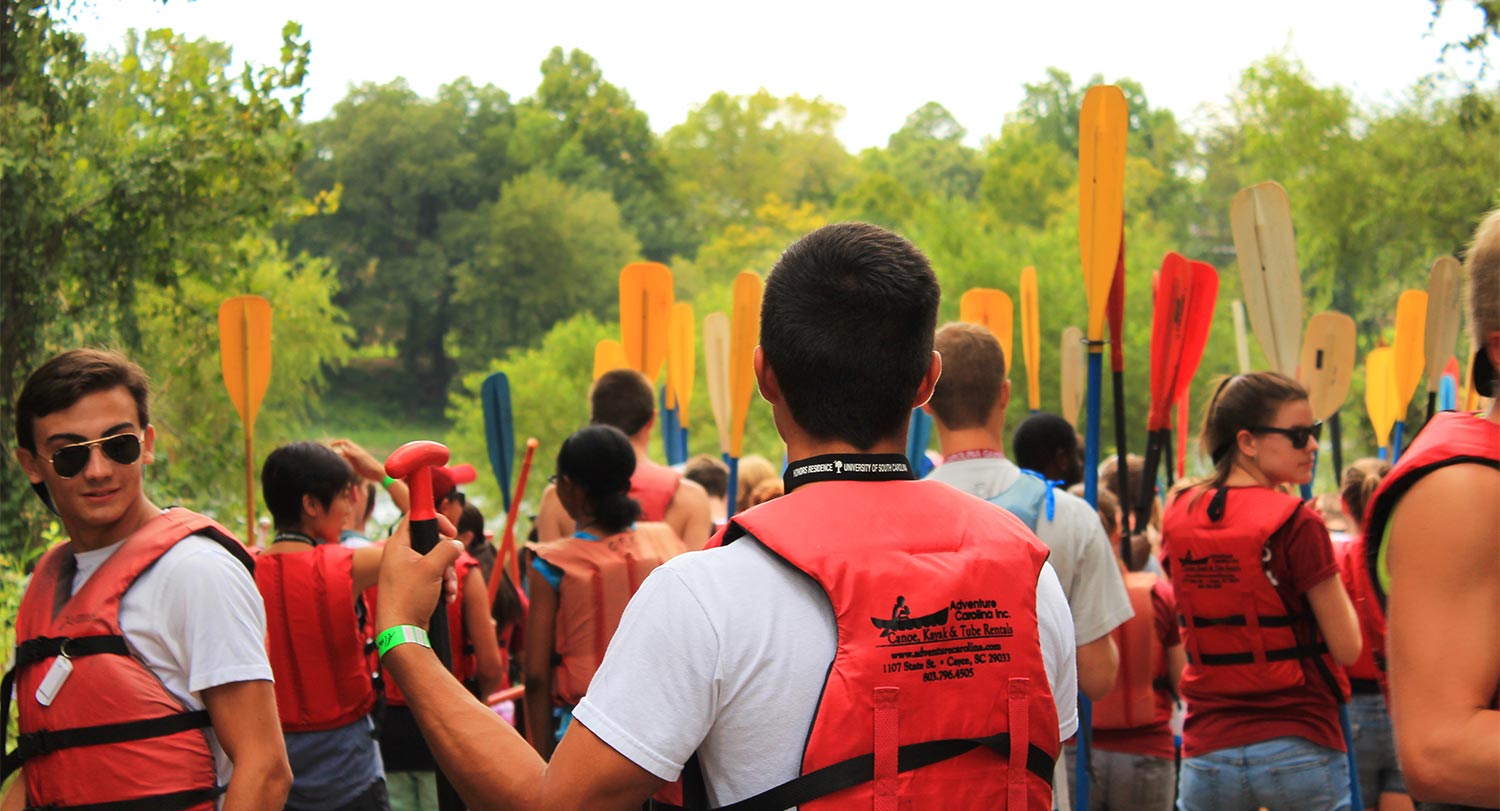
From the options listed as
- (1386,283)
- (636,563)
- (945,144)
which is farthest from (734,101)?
(636,563)

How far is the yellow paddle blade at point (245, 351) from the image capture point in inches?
214

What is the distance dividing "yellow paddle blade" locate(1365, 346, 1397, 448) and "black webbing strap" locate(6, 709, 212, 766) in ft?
30.8

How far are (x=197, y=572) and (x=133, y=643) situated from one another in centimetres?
15

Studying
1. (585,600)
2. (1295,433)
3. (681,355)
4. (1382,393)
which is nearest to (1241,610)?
(1295,433)

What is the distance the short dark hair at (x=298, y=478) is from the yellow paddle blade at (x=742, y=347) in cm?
366

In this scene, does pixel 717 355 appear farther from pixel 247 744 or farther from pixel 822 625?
pixel 822 625

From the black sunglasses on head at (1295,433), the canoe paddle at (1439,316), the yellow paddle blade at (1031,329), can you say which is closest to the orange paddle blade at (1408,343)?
the canoe paddle at (1439,316)

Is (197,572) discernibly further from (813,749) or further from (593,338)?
(593,338)

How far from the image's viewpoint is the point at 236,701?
→ 2.35 m

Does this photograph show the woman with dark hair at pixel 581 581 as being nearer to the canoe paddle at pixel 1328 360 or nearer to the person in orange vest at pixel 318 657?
the person in orange vest at pixel 318 657

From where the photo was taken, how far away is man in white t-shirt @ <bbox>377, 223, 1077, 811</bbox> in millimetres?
1508

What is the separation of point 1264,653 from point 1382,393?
7.67 m

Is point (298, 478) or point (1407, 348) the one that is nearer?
point (298, 478)

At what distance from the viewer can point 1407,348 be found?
8352 mm
